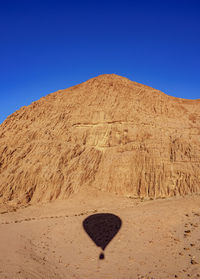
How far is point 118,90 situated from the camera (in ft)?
108

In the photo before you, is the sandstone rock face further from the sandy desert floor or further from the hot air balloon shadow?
the hot air balloon shadow

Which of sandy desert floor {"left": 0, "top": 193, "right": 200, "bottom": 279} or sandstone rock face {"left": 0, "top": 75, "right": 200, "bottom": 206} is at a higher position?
sandstone rock face {"left": 0, "top": 75, "right": 200, "bottom": 206}

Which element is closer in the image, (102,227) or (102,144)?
(102,227)

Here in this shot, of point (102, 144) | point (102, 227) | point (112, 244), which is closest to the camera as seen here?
point (112, 244)

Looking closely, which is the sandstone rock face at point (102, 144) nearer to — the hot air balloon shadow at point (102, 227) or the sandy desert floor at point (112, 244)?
the sandy desert floor at point (112, 244)

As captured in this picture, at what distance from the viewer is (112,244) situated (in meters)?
13.4

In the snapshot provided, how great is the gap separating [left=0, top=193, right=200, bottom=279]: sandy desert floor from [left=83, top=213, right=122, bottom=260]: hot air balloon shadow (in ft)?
1.11

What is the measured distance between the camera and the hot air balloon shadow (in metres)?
13.9

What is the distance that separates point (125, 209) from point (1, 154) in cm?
1759

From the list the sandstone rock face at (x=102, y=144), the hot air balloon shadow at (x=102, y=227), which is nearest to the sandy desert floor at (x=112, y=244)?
the hot air balloon shadow at (x=102, y=227)

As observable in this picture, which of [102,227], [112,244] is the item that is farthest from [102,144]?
[112,244]

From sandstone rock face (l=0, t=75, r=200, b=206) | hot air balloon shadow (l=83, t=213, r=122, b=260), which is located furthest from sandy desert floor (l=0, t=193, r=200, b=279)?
sandstone rock face (l=0, t=75, r=200, b=206)

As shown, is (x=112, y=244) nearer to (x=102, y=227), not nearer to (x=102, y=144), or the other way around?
(x=102, y=227)

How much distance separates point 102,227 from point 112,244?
200 centimetres
